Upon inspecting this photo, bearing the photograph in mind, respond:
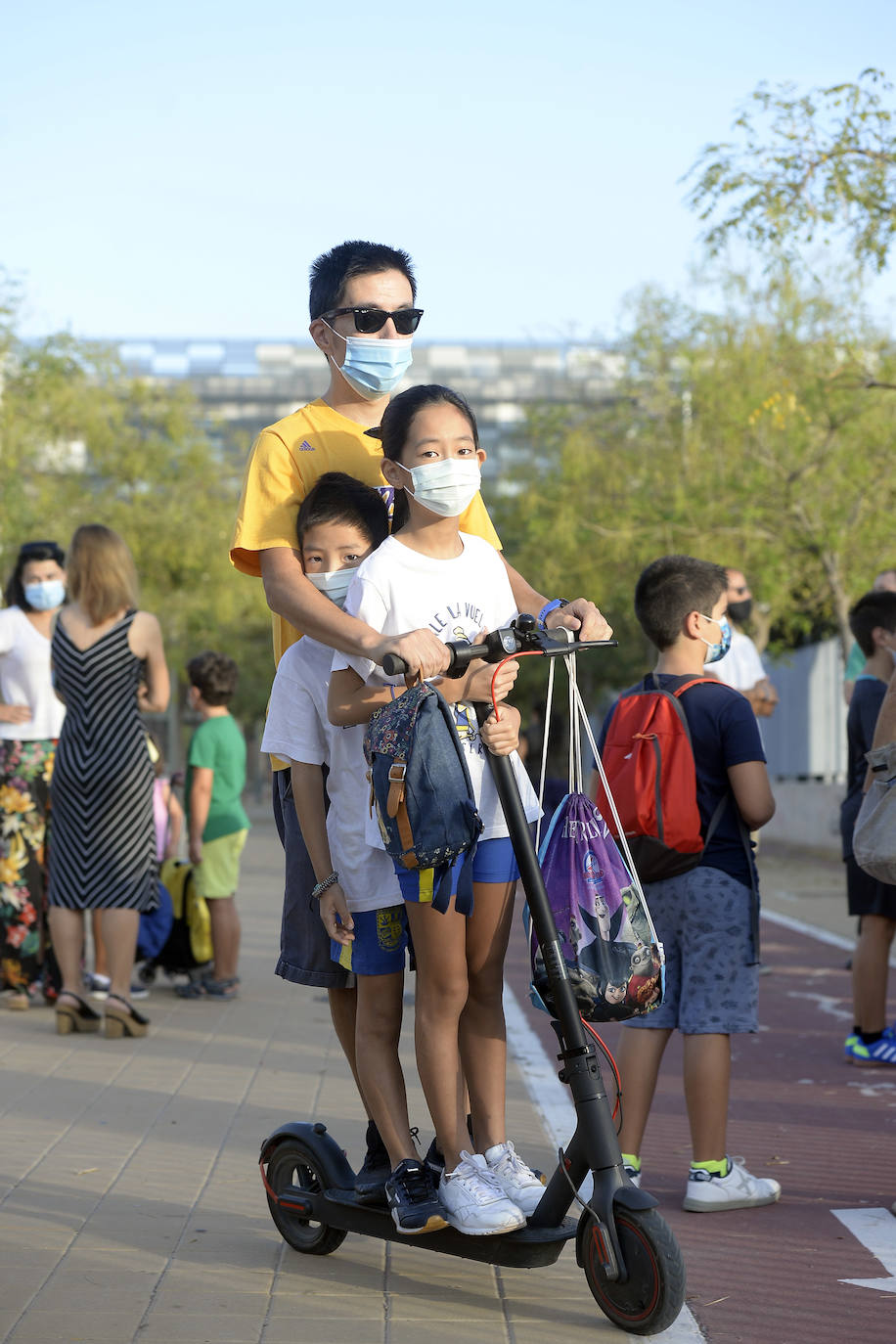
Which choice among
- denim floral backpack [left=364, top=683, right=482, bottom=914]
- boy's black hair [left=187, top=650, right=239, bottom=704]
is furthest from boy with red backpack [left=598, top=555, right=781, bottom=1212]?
boy's black hair [left=187, top=650, right=239, bottom=704]

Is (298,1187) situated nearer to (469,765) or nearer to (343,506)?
(469,765)

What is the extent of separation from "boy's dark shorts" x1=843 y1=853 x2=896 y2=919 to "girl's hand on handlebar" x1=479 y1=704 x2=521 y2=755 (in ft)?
13.0

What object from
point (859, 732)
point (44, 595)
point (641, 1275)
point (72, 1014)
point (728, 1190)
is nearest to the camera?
point (641, 1275)

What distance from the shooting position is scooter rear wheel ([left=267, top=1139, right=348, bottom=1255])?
14.3 feet

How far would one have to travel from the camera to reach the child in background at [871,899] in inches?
289

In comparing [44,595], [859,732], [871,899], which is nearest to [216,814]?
[44,595]

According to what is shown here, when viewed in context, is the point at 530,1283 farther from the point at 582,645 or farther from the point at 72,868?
the point at 72,868

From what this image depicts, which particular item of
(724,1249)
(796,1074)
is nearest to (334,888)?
(724,1249)

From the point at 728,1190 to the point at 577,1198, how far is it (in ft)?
4.61

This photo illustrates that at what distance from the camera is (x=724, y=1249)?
4547 millimetres

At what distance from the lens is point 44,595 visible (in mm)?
8797

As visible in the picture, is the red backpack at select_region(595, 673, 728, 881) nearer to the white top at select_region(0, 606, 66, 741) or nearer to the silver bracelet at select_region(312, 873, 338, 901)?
the silver bracelet at select_region(312, 873, 338, 901)

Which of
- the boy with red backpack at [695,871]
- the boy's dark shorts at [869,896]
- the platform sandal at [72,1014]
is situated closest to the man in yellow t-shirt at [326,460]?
the boy with red backpack at [695,871]

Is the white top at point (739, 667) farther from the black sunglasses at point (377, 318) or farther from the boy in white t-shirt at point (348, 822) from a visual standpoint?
the boy in white t-shirt at point (348, 822)
